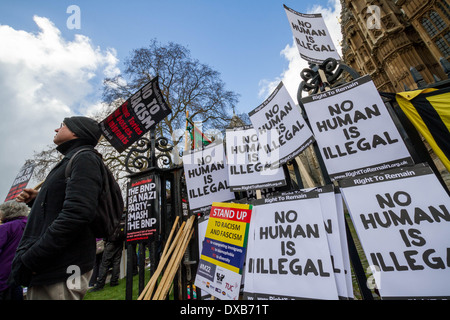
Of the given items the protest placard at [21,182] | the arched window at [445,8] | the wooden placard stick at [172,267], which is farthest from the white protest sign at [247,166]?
the arched window at [445,8]

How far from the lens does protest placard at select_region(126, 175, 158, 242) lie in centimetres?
308

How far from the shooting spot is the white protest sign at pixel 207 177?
3.07m

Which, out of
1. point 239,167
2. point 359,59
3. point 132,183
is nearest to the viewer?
point 239,167

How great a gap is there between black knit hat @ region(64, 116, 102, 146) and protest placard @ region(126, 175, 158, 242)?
117 cm

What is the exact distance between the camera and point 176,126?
55.3ft

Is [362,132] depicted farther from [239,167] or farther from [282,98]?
[239,167]

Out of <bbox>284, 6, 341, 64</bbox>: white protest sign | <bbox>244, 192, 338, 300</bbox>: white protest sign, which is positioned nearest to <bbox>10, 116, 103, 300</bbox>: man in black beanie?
<bbox>244, 192, 338, 300</bbox>: white protest sign

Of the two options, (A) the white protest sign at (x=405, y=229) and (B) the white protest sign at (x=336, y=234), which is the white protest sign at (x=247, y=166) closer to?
(B) the white protest sign at (x=336, y=234)

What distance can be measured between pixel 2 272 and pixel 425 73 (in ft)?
126

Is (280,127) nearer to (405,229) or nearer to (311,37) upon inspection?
(405,229)

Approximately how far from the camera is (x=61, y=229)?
1.59 metres

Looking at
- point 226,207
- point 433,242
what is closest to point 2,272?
point 226,207

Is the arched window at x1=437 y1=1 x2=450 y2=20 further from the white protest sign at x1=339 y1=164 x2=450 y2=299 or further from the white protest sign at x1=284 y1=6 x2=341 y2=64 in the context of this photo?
the white protest sign at x1=339 y1=164 x2=450 y2=299

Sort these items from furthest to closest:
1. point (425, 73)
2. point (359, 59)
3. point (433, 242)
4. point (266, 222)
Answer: point (359, 59) → point (425, 73) → point (266, 222) → point (433, 242)
